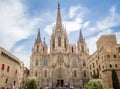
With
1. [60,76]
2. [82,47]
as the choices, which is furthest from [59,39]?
[60,76]

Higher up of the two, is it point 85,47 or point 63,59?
point 85,47

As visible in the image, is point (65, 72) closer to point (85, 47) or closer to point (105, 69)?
point (85, 47)

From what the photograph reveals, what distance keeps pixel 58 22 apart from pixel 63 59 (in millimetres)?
18027

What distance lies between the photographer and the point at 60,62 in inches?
2192

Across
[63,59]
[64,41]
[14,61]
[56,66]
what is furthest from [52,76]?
[14,61]

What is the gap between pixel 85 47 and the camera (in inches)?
2397

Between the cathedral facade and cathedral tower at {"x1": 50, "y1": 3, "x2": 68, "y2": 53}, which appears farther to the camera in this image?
cathedral tower at {"x1": 50, "y1": 3, "x2": 68, "y2": 53}

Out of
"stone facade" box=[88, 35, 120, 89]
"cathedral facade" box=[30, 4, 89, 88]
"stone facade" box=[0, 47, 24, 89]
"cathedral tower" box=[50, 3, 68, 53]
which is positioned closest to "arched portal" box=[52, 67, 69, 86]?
"cathedral facade" box=[30, 4, 89, 88]

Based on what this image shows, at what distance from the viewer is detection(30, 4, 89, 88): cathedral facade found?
54.9 meters

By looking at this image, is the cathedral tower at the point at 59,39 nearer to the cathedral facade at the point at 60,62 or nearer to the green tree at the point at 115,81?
the cathedral facade at the point at 60,62

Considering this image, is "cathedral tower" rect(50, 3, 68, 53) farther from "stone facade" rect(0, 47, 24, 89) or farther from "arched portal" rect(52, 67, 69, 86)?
"stone facade" rect(0, 47, 24, 89)

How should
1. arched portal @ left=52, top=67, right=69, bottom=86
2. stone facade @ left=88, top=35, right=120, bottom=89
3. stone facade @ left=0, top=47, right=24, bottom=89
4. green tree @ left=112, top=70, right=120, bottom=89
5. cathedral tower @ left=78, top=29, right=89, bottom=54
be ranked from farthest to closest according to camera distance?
cathedral tower @ left=78, top=29, right=89, bottom=54
arched portal @ left=52, top=67, right=69, bottom=86
stone facade @ left=88, top=35, right=120, bottom=89
green tree @ left=112, top=70, right=120, bottom=89
stone facade @ left=0, top=47, right=24, bottom=89

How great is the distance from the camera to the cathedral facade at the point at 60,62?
54906 mm

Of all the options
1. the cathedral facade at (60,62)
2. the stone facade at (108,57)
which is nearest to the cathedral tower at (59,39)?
the cathedral facade at (60,62)
